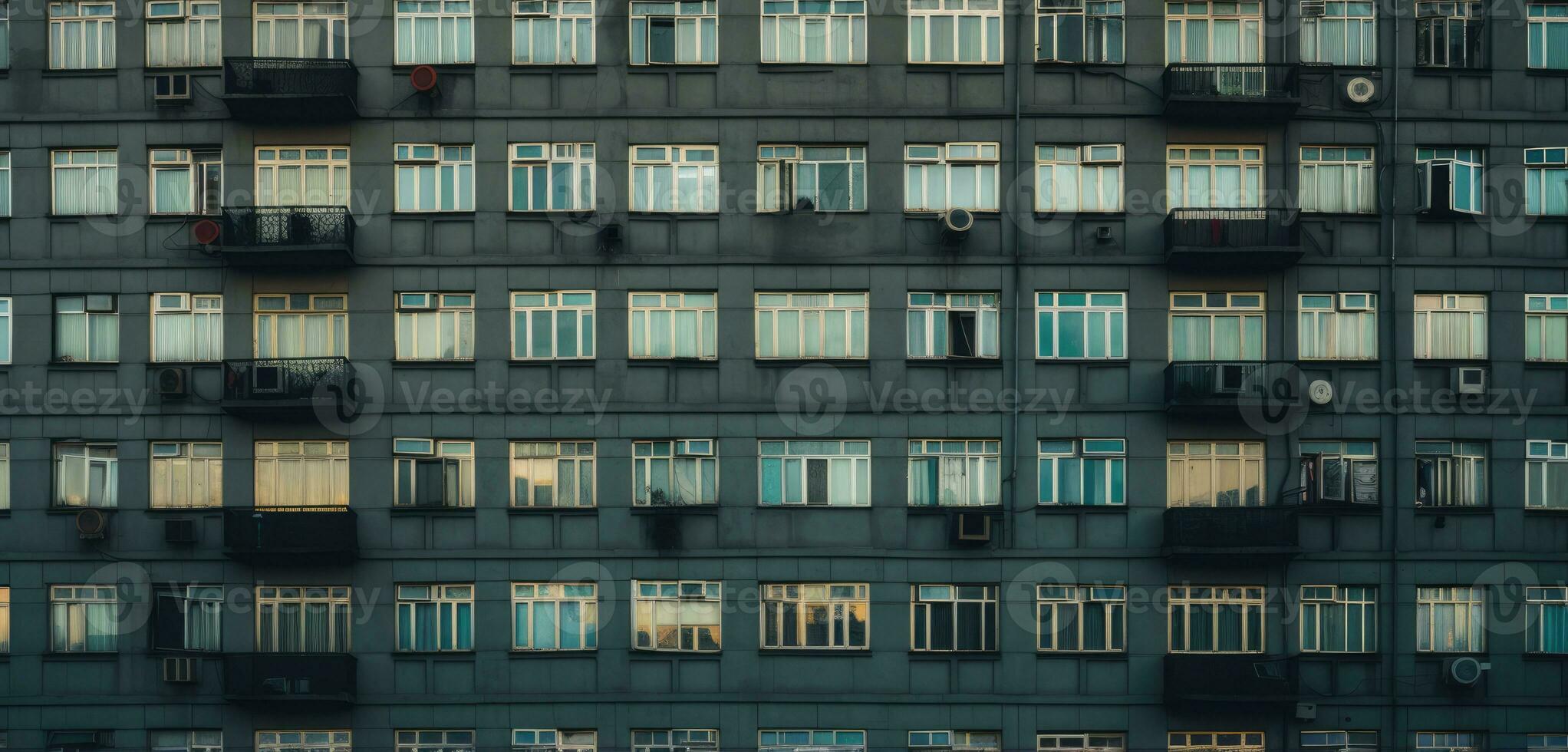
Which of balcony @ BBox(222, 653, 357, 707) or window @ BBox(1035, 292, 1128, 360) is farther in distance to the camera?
window @ BBox(1035, 292, 1128, 360)

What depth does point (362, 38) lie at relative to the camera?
76.3ft

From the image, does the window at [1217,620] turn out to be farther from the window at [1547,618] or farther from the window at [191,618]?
the window at [191,618]

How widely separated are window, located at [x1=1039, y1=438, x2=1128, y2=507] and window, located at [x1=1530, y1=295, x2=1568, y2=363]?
7937 millimetres

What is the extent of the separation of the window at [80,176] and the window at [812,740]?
16.0m

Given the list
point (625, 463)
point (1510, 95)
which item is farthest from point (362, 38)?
point (1510, 95)

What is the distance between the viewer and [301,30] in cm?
2339

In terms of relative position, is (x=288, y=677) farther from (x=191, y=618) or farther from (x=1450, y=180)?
(x=1450, y=180)

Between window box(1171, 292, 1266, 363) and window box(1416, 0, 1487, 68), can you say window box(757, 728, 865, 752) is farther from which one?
window box(1416, 0, 1487, 68)

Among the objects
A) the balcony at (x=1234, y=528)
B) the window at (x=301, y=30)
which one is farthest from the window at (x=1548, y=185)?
the window at (x=301, y=30)

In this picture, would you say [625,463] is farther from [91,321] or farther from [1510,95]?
[1510,95]

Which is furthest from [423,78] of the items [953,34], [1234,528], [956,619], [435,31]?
[1234,528]

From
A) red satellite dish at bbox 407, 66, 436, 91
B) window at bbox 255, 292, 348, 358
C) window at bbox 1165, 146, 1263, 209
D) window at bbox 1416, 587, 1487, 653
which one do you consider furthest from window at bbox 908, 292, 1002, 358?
window at bbox 255, 292, 348, 358

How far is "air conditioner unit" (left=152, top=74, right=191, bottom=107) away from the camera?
2298cm

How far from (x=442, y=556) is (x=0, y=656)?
8426 mm
